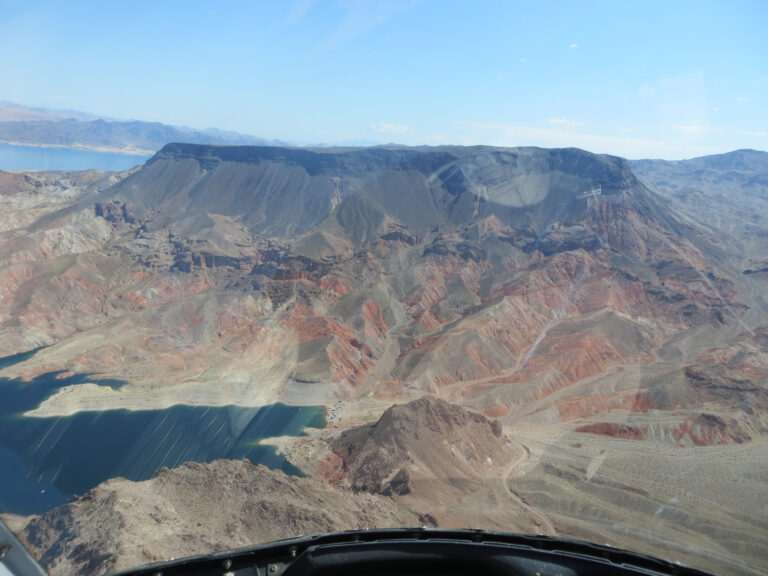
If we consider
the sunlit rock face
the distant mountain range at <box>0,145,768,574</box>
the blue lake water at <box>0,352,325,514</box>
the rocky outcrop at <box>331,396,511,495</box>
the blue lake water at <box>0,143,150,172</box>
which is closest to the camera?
the distant mountain range at <box>0,145,768,574</box>

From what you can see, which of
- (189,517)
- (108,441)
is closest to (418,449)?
(189,517)

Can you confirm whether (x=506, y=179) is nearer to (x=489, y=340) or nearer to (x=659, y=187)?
(x=489, y=340)

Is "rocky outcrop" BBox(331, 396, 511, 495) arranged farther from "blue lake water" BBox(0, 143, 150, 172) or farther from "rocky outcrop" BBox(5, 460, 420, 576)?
"blue lake water" BBox(0, 143, 150, 172)

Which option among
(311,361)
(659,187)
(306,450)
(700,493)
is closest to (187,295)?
(311,361)

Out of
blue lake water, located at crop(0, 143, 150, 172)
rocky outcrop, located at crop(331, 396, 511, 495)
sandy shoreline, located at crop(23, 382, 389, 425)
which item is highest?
blue lake water, located at crop(0, 143, 150, 172)

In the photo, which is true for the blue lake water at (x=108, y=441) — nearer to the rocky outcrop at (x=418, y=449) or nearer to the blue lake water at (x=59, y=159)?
the rocky outcrop at (x=418, y=449)

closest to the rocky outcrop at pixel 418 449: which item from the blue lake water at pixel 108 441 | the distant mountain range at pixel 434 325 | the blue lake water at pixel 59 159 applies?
the distant mountain range at pixel 434 325

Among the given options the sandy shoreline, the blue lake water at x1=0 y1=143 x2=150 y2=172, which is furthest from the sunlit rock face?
the blue lake water at x1=0 y1=143 x2=150 y2=172
